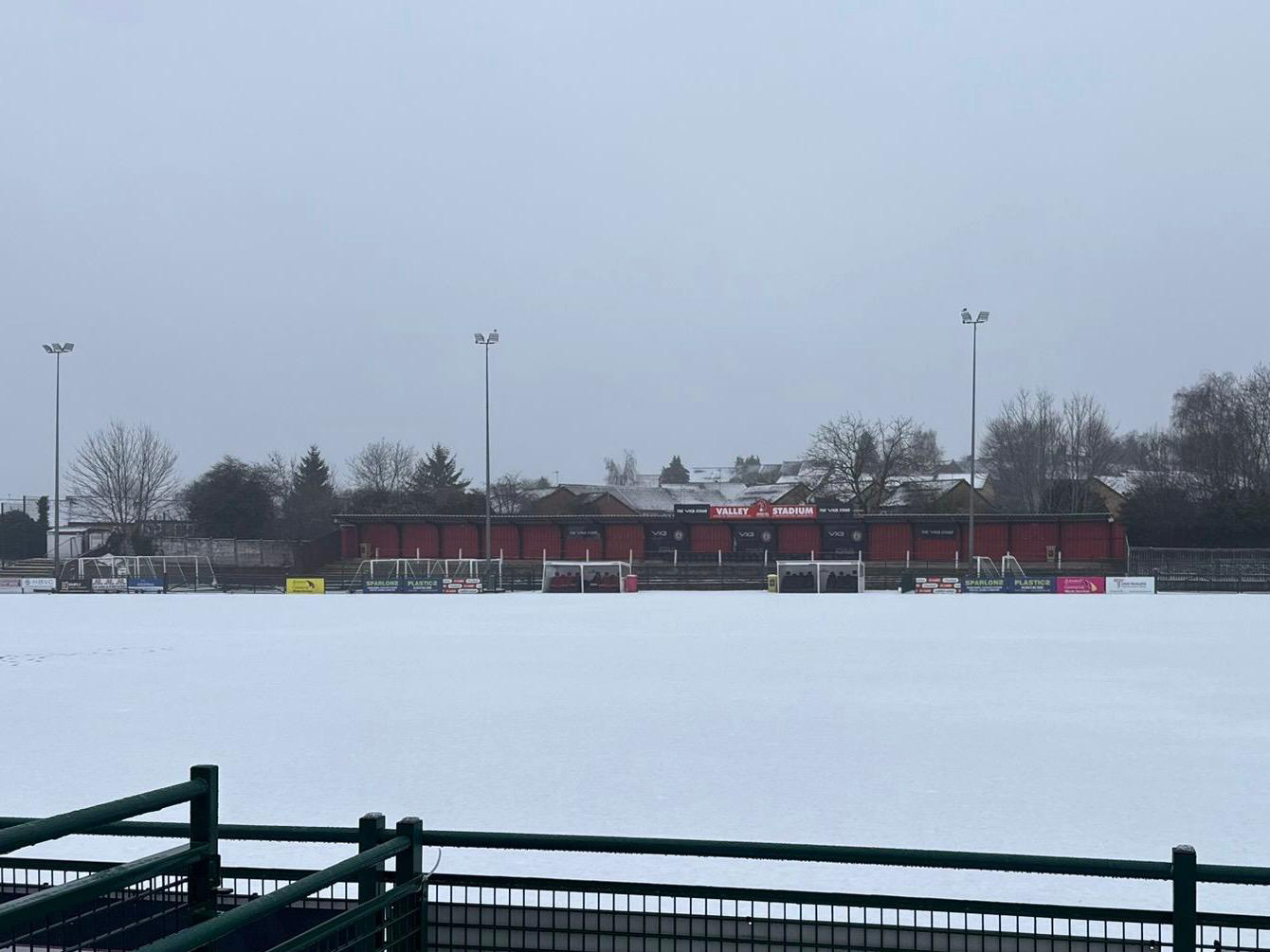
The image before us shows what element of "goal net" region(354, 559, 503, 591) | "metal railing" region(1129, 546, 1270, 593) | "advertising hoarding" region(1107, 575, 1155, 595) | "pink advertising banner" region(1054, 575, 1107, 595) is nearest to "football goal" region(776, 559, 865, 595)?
"pink advertising banner" region(1054, 575, 1107, 595)

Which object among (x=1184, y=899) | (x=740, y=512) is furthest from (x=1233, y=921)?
(x=740, y=512)

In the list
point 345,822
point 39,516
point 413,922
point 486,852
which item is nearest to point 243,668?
point 345,822

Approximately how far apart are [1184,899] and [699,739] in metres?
11.2

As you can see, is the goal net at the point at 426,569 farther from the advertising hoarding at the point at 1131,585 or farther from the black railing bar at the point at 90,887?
the black railing bar at the point at 90,887

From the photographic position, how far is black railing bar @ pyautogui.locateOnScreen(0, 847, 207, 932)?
2.65 m

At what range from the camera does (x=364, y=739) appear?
47.7 feet

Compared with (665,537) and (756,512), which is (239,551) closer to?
(665,537)

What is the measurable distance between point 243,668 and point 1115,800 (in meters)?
16.8

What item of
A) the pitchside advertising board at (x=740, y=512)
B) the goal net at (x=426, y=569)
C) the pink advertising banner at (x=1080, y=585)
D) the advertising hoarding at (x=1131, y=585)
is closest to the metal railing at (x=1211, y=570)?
the advertising hoarding at (x=1131, y=585)

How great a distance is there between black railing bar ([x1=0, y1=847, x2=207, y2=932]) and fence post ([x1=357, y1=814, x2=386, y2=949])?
0.51 metres

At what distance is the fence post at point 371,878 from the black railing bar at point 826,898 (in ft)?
1.03

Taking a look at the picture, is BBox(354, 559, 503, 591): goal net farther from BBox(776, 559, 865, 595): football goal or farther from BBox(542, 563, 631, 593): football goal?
BBox(776, 559, 865, 595): football goal

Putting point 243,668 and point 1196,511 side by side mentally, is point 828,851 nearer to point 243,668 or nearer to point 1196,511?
point 243,668

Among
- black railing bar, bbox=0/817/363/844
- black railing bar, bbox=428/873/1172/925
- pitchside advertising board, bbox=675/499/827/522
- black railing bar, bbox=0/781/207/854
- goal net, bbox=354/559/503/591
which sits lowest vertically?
goal net, bbox=354/559/503/591
